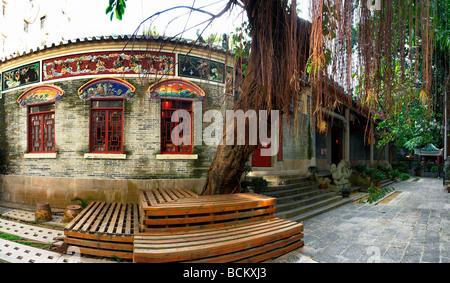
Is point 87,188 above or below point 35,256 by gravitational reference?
above

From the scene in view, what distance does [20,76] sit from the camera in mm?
7113

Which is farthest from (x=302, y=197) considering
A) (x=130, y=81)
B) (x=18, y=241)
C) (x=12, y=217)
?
(x=12, y=217)

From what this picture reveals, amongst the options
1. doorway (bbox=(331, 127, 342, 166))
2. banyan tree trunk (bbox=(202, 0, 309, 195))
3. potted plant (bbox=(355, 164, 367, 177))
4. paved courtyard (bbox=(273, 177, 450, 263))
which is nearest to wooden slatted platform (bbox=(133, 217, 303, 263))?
paved courtyard (bbox=(273, 177, 450, 263))

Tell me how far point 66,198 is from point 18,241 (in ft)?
8.24

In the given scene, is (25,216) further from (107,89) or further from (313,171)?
(313,171)

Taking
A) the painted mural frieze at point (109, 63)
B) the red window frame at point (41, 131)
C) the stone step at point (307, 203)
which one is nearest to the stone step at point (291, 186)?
the stone step at point (307, 203)

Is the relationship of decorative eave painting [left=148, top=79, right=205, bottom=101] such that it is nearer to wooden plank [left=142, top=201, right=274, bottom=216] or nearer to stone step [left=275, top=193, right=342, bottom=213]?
stone step [left=275, top=193, right=342, bottom=213]

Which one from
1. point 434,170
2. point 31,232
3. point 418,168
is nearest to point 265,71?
point 31,232

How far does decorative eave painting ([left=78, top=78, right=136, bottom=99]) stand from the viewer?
20.6ft

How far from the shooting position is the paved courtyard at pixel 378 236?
3.28 m

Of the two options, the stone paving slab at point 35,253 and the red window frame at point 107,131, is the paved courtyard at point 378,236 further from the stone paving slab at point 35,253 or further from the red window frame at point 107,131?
the red window frame at point 107,131

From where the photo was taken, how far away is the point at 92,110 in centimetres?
642

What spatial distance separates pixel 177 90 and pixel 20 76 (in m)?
5.35

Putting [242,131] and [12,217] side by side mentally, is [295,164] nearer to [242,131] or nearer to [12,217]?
[242,131]
